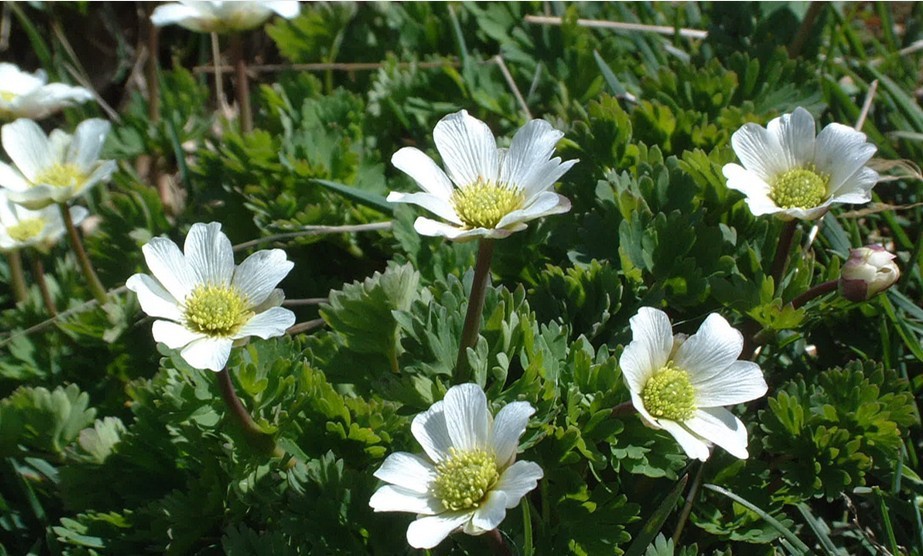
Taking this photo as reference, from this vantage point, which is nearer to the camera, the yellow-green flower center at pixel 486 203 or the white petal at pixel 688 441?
the white petal at pixel 688 441

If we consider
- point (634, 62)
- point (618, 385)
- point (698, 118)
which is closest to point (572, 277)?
point (618, 385)

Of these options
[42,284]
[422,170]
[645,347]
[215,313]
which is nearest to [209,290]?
[215,313]

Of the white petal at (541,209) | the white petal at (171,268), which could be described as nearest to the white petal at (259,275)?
the white petal at (171,268)

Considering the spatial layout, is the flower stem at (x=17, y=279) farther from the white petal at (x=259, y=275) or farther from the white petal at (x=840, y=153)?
the white petal at (x=840, y=153)

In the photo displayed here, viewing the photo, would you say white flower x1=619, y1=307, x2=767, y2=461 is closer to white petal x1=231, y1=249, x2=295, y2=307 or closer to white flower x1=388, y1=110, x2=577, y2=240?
white flower x1=388, y1=110, x2=577, y2=240

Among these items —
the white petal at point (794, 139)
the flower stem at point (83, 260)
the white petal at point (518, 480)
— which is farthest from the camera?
the flower stem at point (83, 260)

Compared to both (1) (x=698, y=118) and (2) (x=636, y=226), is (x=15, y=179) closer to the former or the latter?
(2) (x=636, y=226)
